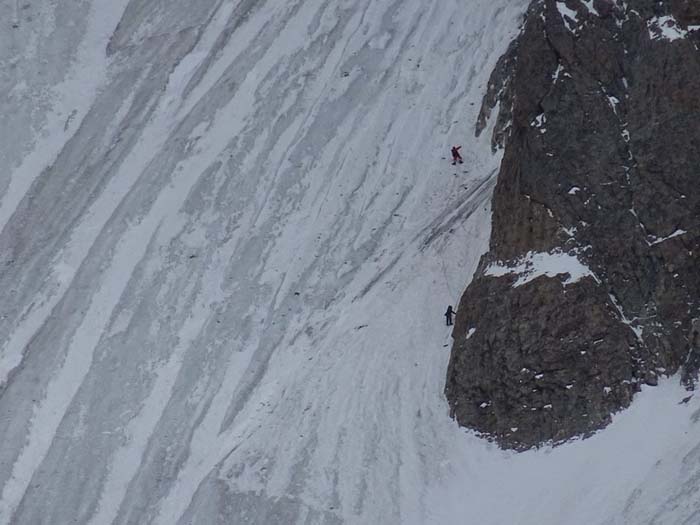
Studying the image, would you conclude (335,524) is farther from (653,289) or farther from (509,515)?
(653,289)

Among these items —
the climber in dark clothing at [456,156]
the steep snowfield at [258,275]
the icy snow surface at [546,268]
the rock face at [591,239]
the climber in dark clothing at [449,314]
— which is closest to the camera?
the rock face at [591,239]

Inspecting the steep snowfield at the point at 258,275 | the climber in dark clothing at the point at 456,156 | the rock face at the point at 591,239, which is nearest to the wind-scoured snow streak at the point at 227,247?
the steep snowfield at the point at 258,275

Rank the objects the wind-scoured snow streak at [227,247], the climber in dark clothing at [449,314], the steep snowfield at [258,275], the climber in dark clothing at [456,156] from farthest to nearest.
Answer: the climber in dark clothing at [456,156] → the climber in dark clothing at [449,314] → the wind-scoured snow streak at [227,247] → the steep snowfield at [258,275]

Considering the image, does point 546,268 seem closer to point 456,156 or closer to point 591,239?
point 591,239

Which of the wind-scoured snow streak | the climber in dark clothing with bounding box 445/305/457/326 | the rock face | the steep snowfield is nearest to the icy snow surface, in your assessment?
the rock face

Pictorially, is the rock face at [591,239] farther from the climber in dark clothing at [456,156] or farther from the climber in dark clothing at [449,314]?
the climber in dark clothing at [456,156]

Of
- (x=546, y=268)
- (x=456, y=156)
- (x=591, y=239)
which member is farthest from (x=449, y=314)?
(x=456, y=156)

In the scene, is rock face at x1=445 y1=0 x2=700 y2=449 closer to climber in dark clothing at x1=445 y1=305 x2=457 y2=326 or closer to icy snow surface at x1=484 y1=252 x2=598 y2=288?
icy snow surface at x1=484 y1=252 x2=598 y2=288
